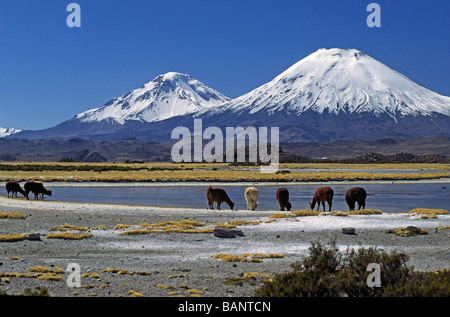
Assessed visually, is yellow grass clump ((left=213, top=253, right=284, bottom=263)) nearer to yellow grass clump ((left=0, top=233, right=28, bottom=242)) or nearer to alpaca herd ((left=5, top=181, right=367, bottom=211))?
yellow grass clump ((left=0, top=233, right=28, bottom=242))

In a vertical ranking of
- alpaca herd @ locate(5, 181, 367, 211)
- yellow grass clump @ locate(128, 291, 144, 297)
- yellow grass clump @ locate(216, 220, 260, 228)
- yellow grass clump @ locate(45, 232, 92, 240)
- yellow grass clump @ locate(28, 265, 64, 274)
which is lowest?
yellow grass clump @ locate(128, 291, 144, 297)

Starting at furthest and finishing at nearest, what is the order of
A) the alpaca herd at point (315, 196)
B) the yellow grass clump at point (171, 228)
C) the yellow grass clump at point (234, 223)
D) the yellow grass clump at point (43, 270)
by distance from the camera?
the alpaca herd at point (315, 196)
the yellow grass clump at point (234, 223)
the yellow grass clump at point (171, 228)
the yellow grass clump at point (43, 270)

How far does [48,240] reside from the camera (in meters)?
14.2

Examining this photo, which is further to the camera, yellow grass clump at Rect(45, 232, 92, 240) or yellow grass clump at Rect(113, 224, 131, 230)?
yellow grass clump at Rect(113, 224, 131, 230)

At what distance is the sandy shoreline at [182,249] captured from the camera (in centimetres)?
930

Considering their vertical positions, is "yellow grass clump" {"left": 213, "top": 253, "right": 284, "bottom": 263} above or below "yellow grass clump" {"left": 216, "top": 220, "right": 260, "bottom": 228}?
below

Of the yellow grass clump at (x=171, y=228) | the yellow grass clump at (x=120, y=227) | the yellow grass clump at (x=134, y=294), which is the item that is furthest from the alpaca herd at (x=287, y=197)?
the yellow grass clump at (x=134, y=294)

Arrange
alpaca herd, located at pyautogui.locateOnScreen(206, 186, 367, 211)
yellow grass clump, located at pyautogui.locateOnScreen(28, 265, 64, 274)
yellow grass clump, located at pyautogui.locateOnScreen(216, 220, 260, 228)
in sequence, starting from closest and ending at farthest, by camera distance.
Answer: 1. yellow grass clump, located at pyautogui.locateOnScreen(28, 265, 64, 274)
2. yellow grass clump, located at pyautogui.locateOnScreen(216, 220, 260, 228)
3. alpaca herd, located at pyautogui.locateOnScreen(206, 186, 367, 211)

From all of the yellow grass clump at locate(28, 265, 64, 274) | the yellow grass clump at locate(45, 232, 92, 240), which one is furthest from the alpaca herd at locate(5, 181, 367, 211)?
the yellow grass clump at locate(28, 265, 64, 274)

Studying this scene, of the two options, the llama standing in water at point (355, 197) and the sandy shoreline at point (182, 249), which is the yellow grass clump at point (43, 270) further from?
the llama standing in water at point (355, 197)

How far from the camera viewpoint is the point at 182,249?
13.4m

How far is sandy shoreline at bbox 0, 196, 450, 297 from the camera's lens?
930 centimetres

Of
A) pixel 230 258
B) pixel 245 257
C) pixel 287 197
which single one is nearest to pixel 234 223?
pixel 245 257
